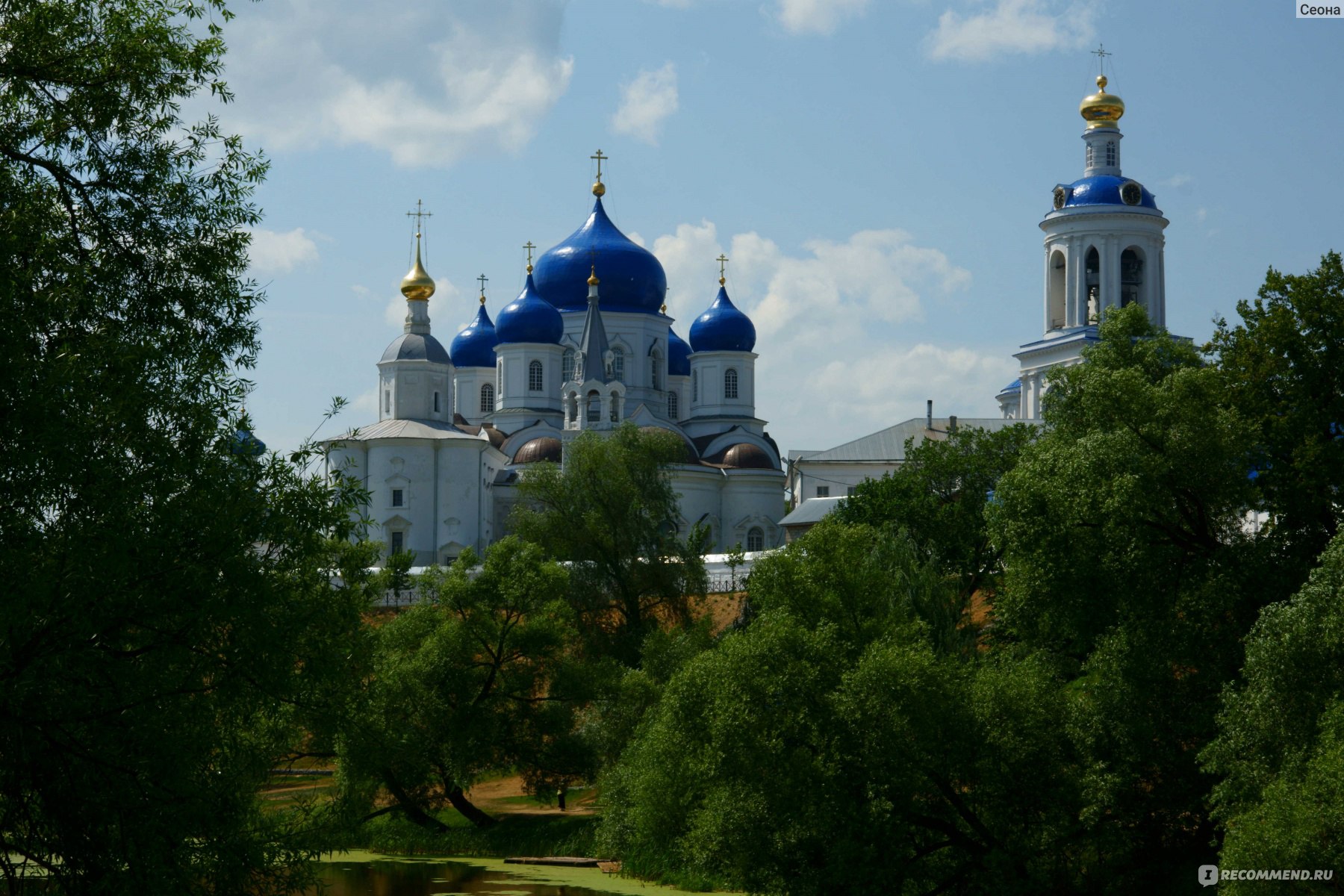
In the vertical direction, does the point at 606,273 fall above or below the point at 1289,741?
above

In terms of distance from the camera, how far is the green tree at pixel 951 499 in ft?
94.1

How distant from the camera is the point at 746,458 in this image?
163 ft

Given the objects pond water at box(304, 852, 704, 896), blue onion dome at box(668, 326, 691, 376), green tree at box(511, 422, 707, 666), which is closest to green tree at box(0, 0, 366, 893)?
pond water at box(304, 852, 704, 896)

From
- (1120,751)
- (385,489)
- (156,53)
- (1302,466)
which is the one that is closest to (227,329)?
(156,53)

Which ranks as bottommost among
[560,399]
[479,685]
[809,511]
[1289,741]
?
[479,685]

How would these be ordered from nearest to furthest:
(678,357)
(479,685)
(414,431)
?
(479,685) → (414,431) → (678,357)

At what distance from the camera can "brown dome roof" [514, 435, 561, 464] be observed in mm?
48281

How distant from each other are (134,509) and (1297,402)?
12.0 m

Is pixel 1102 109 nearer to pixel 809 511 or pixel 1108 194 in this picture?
pixel 1108 194

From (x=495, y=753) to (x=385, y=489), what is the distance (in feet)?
76.1

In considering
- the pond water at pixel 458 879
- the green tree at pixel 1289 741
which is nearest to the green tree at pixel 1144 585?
the green tree at pixel 1289 741

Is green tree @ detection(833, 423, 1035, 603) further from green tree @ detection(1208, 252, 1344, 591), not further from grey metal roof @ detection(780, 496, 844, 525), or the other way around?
grey metal roof @ detection(780, 496, 844, 525)

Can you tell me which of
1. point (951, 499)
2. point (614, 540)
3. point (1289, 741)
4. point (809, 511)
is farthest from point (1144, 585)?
point (809, 511)

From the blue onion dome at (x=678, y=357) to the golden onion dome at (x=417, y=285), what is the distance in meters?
8.94
